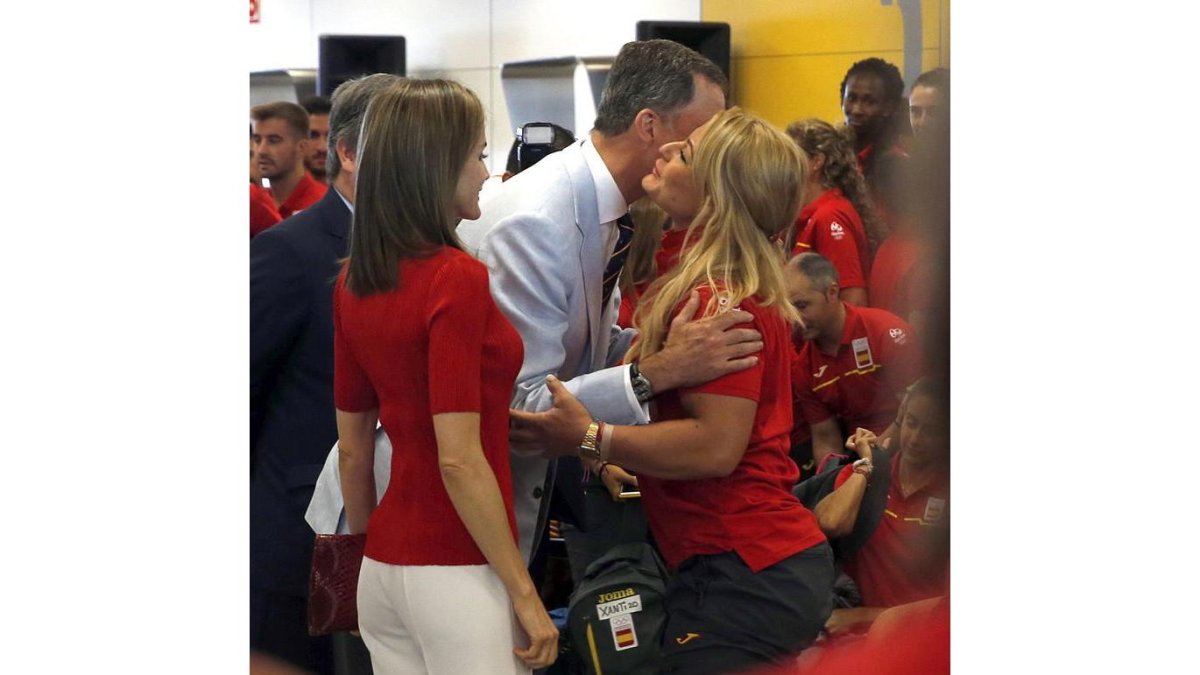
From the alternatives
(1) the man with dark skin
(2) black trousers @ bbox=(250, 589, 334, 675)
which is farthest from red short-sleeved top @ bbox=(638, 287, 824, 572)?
(2) black trousers @ bbox=(250, 589, 334, 675)

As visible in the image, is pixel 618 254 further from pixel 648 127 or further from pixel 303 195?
pixel 303 195

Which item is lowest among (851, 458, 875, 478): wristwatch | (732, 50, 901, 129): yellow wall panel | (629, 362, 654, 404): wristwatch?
(851, 458, 875, 478): wristwatch

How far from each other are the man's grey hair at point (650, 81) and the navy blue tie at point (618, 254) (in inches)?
4.7

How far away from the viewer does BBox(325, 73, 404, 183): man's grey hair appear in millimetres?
1544

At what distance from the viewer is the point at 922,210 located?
5.36 ft

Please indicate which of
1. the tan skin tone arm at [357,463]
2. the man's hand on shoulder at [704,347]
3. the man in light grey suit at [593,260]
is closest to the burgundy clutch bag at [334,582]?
the tan skin tone arm at [357,463]

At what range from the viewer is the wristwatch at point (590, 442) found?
1669 mm

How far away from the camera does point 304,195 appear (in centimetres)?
165

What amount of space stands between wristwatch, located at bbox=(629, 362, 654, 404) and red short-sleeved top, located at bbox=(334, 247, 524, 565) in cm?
22

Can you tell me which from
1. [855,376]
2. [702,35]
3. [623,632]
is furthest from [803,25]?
[623,632]

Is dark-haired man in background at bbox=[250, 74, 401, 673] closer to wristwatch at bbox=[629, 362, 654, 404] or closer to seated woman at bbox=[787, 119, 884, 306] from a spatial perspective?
wristwatch at bbox=[629, 362, 654, 404]

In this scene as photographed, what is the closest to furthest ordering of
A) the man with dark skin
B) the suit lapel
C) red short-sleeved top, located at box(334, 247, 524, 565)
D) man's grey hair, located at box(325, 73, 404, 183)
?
red short-sleeved top, located at box(334, 247, 524, 565), man's grey hair, located at box(325, 73, 404, 183), the man with dark skin, the suit lapel
